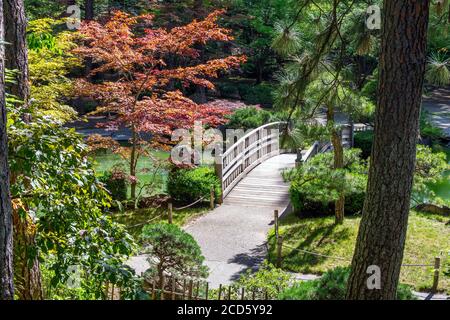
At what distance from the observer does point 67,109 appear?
12.9 m

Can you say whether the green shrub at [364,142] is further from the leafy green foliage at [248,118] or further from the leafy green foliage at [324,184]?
the leafy green foliage at [324,184]

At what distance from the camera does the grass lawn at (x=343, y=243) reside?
33.7 feet

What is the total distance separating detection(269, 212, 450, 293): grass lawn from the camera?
10.3 metres

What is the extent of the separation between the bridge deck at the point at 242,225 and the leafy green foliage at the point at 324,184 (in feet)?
2.84

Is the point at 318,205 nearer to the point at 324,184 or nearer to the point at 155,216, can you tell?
the point at 324,184

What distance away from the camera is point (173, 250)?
8.48 meters

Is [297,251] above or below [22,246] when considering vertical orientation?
below

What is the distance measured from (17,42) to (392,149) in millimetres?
4081

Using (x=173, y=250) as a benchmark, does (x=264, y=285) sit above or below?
below

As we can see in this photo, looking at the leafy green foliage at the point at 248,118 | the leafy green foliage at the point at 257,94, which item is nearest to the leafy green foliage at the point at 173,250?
the leafy green foliage at the point at 248,118

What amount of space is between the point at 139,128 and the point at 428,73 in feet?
23.6

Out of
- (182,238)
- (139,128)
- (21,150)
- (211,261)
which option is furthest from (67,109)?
(21,150)

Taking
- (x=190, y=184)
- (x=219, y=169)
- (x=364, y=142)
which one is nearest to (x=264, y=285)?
(x=190, y=184)

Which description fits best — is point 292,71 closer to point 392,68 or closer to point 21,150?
point 392,68
